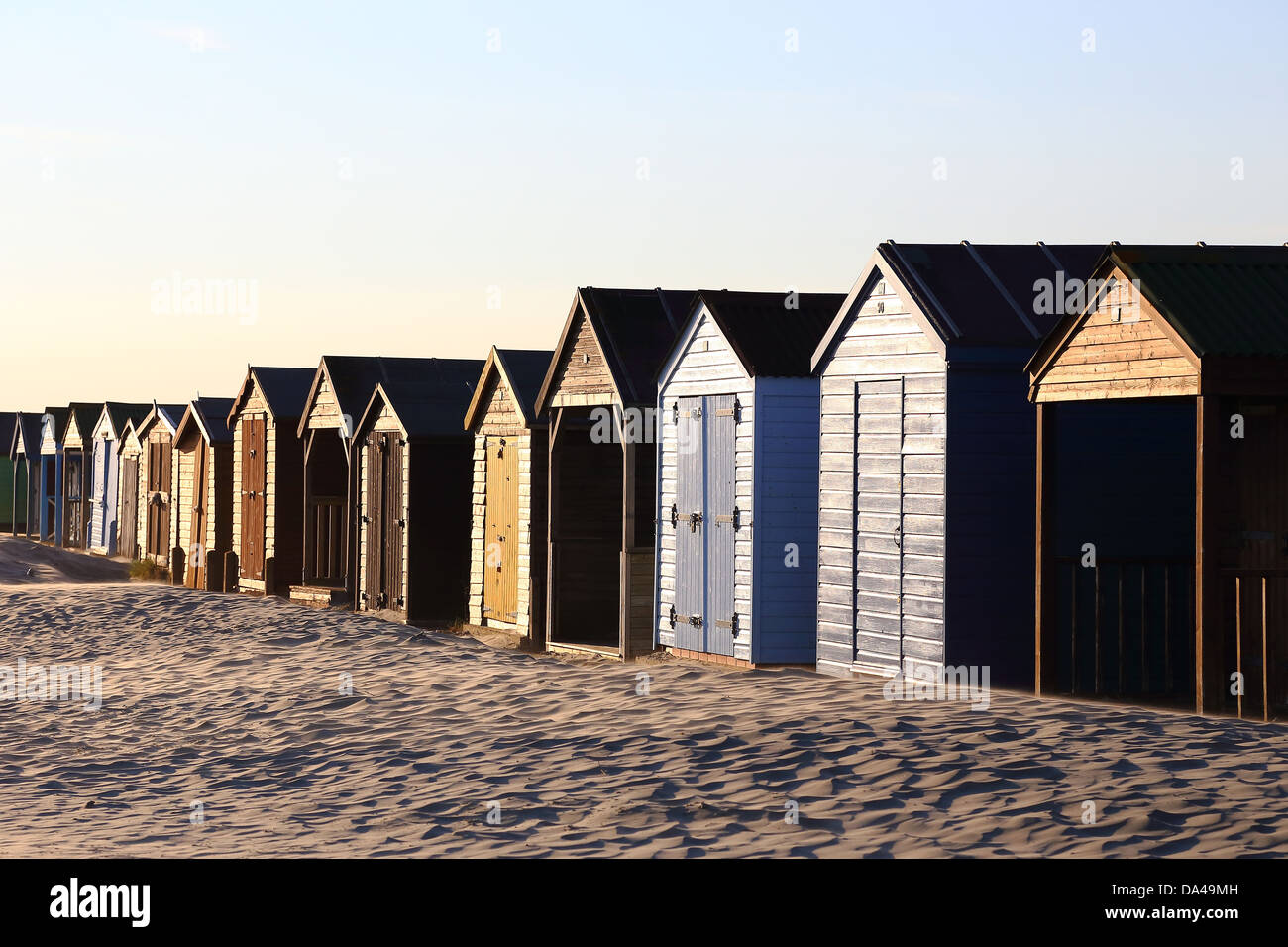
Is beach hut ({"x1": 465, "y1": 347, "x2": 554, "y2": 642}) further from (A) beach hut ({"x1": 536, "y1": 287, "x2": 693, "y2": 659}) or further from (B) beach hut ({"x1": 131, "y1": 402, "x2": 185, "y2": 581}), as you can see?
(B) beach hut ({"x1": 131, "y1": 402, "x2": 185, "y2": 581})

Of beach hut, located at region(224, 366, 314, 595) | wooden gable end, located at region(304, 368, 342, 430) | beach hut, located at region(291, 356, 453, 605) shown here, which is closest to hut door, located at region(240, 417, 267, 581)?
beach hut, located at region(224, 366, 314, 595)

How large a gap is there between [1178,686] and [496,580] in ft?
33.7

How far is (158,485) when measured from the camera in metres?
35.4

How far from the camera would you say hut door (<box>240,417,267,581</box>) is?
91.5 ft

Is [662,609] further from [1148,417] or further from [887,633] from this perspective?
[1148,417]

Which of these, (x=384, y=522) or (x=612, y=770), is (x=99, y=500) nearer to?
(x=384, y=522)

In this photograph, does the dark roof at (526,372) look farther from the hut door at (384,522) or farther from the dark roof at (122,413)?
the dark roof at (122,413)

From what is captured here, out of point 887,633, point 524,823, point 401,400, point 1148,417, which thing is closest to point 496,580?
point 401,400

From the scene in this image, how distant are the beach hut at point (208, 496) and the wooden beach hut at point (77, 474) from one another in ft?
39.4

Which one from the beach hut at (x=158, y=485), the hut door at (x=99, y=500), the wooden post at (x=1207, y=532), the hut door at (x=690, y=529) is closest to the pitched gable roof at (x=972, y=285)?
the hut door at (x=690, y=529)

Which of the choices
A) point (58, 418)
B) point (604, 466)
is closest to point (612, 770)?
point (604, 466)

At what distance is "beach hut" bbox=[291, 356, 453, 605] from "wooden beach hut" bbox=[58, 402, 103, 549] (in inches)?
710

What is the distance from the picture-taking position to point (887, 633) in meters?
14.4

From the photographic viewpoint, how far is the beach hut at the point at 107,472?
4022 centimetres
